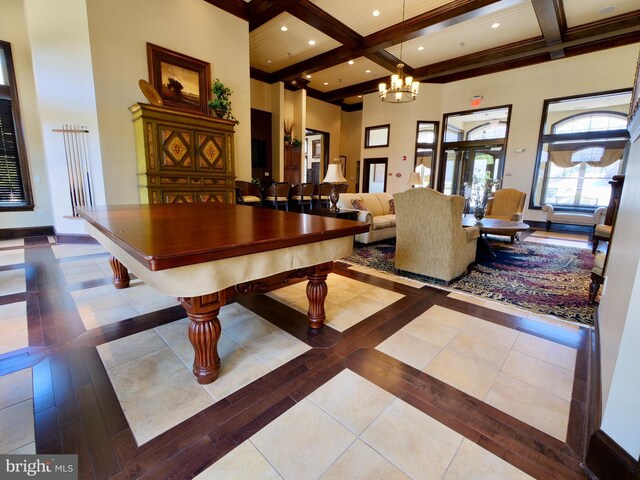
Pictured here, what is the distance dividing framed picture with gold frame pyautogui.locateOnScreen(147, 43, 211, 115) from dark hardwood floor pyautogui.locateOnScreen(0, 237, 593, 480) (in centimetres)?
399

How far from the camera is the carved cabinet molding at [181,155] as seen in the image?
4.40 meters

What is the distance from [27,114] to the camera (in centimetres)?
508

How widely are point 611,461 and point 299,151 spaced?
30.3 ft

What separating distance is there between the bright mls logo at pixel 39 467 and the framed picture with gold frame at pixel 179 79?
5.10 meters

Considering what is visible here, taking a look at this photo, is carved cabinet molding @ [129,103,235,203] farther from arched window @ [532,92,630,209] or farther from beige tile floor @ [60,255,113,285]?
arched window @ [532,92,630,209]

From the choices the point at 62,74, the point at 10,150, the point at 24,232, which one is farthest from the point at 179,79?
the point at 24,232

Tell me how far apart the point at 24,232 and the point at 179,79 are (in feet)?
13.2

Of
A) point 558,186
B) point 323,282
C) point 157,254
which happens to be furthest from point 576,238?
point 157,254

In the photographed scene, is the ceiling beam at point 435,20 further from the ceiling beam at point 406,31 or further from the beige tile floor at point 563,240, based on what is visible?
the beige tile floor at point 563,240

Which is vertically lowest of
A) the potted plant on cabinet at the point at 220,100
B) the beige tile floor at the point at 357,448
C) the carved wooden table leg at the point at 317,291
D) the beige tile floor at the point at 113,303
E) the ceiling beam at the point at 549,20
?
the beige tile floor at the point at 357,448

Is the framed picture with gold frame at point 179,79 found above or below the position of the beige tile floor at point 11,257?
above

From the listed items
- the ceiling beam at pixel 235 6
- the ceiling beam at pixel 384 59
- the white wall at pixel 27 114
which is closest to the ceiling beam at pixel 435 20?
the ceiling beam at pixel 384 59

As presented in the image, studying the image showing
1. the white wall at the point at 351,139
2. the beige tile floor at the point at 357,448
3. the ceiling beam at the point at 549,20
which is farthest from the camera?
the white wall at the point at 351,139

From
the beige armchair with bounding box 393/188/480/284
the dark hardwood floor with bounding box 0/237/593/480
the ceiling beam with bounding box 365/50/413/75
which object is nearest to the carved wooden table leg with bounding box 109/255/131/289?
the dark hardwood floor with bounding box 0/237/593/480
